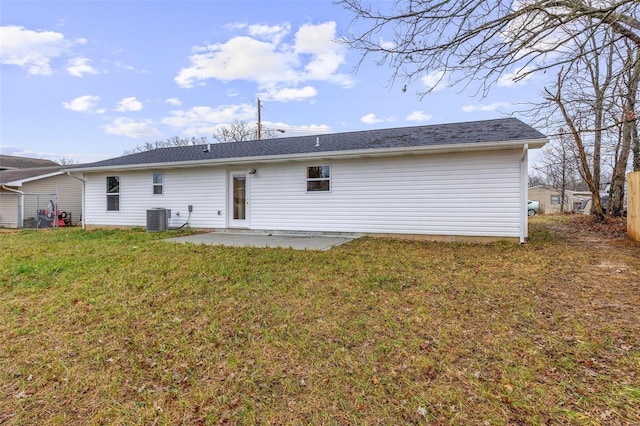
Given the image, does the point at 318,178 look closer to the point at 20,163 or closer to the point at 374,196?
the point at 374,196

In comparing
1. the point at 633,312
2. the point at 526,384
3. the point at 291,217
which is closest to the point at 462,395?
the point at 526,384

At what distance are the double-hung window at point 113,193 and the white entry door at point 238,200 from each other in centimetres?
499

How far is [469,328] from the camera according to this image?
126 inches

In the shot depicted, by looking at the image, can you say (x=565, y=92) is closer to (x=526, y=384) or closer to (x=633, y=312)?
(x=633, y=312)

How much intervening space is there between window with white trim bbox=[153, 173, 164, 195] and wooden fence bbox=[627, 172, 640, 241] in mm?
14101

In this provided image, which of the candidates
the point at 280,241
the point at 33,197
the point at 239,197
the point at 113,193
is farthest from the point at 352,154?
the point at 33,197

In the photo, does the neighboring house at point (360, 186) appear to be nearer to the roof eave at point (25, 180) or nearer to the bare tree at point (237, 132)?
the roof eave at point (25, 180)

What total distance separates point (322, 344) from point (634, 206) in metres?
9.86

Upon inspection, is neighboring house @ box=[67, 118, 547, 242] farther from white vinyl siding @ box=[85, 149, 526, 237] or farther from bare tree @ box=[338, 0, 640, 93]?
bare tree @ box=[338, 0, 640, 93]

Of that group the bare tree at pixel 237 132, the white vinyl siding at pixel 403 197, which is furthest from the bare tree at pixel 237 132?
the white vinyl siding at pixel 403 197

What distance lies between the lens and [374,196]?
9102mm

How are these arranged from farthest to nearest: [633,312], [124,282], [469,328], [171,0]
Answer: [171,0] → [124,282] → [633,312] → [469,328]

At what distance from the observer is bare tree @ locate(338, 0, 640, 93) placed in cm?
468

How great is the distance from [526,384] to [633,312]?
215 cm
